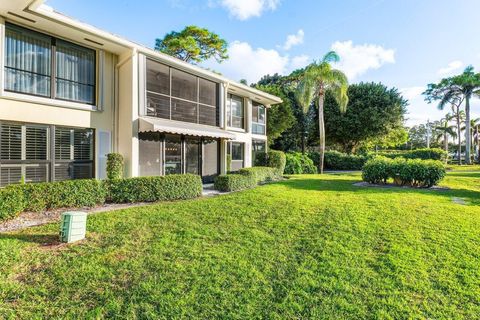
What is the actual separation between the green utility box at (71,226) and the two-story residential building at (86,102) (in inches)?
258

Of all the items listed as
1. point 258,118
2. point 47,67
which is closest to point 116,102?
point 47,67

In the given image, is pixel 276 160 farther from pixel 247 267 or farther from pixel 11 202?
pixel 11 202

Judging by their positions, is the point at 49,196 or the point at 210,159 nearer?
the point at 49,196

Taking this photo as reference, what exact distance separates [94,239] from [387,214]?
33.0 feet

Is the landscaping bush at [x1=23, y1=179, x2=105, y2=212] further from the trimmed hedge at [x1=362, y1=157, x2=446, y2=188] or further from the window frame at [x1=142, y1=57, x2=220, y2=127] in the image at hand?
the trimmed hedge at [x1=362, y1=157, x2=446, y2=188]

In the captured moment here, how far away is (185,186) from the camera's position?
13.1 metres

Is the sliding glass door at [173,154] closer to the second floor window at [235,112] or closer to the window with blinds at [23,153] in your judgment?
the window with blinds at [23,153]

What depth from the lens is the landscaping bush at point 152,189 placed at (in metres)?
11.2

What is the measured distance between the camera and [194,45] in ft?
123

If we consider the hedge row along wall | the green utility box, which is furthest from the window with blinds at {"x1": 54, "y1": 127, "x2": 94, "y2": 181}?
the green utility box

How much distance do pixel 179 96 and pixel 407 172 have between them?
615 inches

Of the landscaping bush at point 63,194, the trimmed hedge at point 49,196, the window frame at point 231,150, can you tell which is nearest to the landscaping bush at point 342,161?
the window frame at point 231,150

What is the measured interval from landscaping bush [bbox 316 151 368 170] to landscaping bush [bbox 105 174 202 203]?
2609cm

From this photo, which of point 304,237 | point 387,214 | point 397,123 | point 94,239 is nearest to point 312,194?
point 387,214
